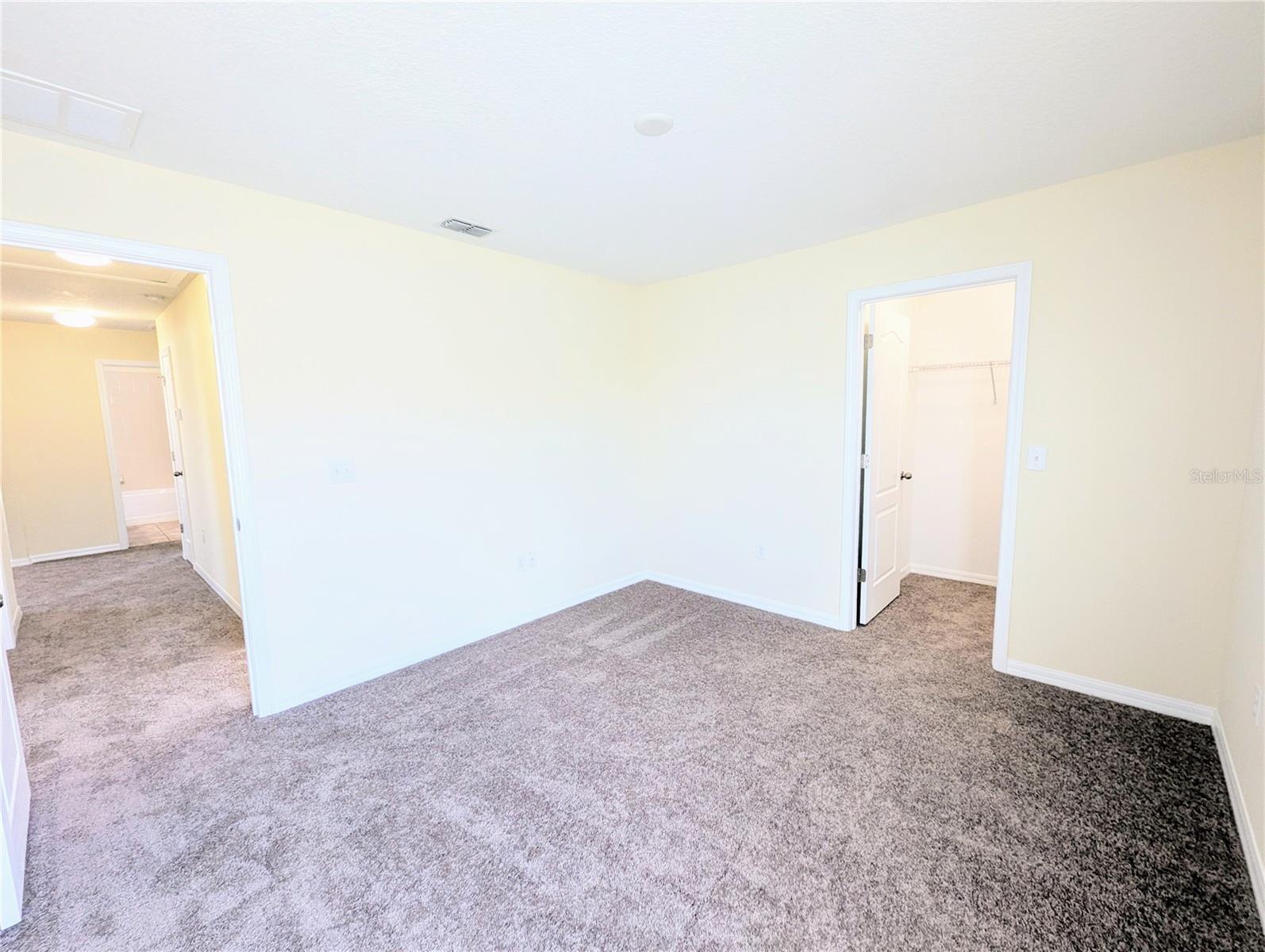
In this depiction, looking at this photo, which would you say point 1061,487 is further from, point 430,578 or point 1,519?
point 1,519

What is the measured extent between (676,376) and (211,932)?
12.9 ft

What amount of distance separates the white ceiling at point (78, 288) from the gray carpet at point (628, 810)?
8.52 feet

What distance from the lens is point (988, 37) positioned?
1.56m

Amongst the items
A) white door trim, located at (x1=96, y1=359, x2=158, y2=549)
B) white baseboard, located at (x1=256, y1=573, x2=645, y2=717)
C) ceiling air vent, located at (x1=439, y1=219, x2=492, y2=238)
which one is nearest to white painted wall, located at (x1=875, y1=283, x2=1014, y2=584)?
white baseboard, located at (x1=256, y1=573, x2=645, y2=717)

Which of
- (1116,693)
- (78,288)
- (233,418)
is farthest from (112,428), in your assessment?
(1116,693)

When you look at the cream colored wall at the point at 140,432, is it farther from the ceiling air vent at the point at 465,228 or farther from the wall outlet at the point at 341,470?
the ceiling air vent at the point at 465,228

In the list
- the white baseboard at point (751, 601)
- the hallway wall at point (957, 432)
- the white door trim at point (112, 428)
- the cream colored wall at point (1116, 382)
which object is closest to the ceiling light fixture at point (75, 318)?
the white door trim at point (112, 428)

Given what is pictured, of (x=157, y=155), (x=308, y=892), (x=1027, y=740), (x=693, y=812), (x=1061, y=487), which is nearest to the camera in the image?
(x=308, y=892)

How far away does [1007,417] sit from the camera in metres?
3.09

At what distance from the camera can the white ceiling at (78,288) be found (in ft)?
11.7

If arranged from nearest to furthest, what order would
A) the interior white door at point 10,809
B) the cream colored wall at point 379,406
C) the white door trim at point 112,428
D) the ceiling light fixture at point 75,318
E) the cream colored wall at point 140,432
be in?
1. the interior white door at point 10,809
2. the cream colored wall at point 379,406
3. the ceiling light fixture at point 75,318
4. the white door trim at point 112,428
5. the cream colored wall at point 140,432

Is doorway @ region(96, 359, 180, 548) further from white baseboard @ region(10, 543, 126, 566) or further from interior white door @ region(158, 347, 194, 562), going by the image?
interior white door @ region(158, 347, 194, 562)

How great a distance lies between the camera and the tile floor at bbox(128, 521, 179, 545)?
666 cm

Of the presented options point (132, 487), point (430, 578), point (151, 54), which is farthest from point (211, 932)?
point (132, 487)
